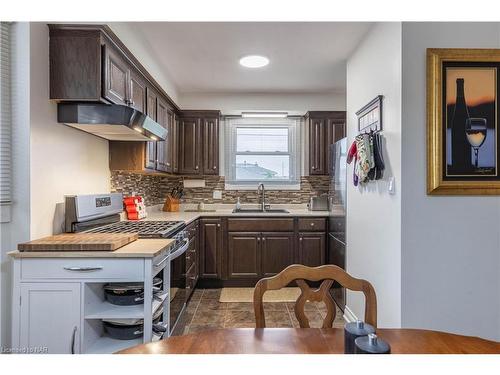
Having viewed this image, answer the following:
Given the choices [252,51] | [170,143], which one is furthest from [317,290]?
[170,143]

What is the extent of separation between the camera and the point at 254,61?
127 inches

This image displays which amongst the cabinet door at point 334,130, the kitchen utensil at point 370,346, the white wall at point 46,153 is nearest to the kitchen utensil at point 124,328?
the white wall at point 46,153

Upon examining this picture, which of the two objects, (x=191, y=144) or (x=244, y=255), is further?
(x=191, y=144)

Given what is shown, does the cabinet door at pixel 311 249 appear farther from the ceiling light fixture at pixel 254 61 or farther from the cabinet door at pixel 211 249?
the ceiling light fixture at pixel 254 61

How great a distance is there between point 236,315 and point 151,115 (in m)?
2.15

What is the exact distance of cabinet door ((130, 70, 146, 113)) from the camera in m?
2.53

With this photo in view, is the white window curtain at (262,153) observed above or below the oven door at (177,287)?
above

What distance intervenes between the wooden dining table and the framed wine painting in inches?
44.8

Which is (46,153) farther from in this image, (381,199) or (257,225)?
(257,225)

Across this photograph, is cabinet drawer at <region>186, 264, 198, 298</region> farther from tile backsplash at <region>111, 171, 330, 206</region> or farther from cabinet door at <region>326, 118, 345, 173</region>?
cabinet door at <region>326, 118, 345, 173</region>

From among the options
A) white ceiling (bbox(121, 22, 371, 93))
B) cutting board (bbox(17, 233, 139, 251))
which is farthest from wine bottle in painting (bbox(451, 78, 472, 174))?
cutting board (bbox(17, 233, 139, 251))

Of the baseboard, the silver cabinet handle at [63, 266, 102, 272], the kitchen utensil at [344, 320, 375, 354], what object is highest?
the kitchen utensil at [344, 320, 375, 354]

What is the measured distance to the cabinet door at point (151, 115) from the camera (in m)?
2.95

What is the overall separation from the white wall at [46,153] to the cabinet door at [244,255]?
1986 millimetres
